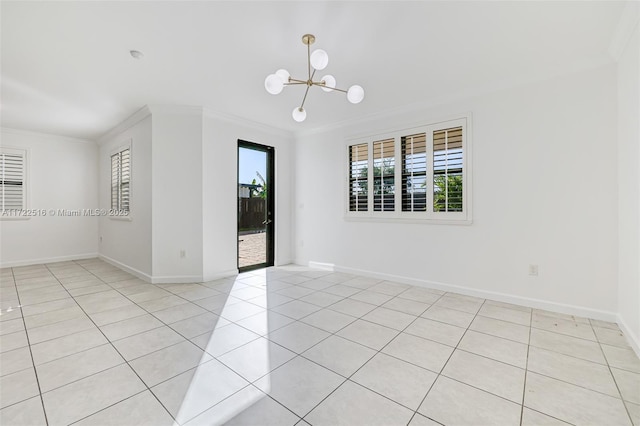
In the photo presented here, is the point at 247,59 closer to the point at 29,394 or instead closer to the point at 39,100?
the point at 29,394

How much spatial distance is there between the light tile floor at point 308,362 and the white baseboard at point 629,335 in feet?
0.19

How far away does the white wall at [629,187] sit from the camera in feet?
7.69

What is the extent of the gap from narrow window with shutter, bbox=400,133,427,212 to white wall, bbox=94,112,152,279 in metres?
3.92

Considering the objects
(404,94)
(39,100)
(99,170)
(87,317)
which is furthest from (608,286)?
(99,170)

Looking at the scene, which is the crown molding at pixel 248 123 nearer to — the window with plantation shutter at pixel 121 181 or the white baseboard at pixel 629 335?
the window with plantation shutter at pixel 121 181

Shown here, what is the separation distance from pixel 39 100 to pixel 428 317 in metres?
5.96

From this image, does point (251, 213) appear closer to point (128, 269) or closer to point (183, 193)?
point (183, 193)

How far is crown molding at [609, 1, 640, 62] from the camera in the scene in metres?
2.16

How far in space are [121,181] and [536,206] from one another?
6.77 m

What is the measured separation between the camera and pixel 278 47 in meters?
2.68

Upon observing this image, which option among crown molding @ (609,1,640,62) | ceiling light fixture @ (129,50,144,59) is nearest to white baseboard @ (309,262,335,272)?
ceiling light fixture @ (129,50,144,59)

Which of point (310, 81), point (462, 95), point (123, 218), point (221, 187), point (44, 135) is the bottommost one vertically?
point (123, 218)

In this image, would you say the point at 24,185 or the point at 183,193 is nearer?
the point at 183,193

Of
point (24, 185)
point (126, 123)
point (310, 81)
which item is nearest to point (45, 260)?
point (24, 185)
